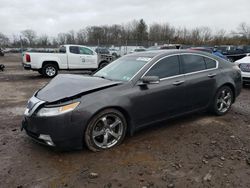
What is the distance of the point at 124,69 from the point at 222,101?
2.50 m

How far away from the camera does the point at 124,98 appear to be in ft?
12.9

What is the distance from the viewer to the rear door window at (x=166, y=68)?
14.5 ft

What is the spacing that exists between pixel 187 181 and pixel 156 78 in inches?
68.0

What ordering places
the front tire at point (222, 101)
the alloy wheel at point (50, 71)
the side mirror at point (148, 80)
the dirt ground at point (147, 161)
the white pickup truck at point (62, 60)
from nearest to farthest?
the dirt ground at point (147, 161), the side mirror at point (148, 80), the front tire at point (222, 101), the white pickup truck at point (62, 60), the alloy wheel at point (50, 71)

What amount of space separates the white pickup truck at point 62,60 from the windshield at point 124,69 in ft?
28.3

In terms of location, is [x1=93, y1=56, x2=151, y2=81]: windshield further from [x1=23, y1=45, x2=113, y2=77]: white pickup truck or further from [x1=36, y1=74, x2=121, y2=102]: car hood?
[x1=23, y1=45, x2=113, y2=77]: white pickup truck

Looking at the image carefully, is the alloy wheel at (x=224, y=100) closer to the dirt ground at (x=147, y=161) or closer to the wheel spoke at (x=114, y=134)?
the dirt ground at (x=147, y=161)

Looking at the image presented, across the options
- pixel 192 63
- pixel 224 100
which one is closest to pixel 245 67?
pixel 224 100

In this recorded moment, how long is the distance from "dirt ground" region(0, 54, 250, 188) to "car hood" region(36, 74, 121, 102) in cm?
88

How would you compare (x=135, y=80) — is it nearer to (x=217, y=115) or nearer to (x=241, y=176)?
(x=241, y=176)

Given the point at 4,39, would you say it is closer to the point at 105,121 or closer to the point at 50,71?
the point at 50,71

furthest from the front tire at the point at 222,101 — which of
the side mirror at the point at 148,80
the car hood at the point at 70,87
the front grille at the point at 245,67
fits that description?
the front grille at the point at 245,67

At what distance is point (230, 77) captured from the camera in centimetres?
554

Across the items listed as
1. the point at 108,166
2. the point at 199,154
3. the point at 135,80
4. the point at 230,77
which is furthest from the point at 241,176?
the point at 230,77
